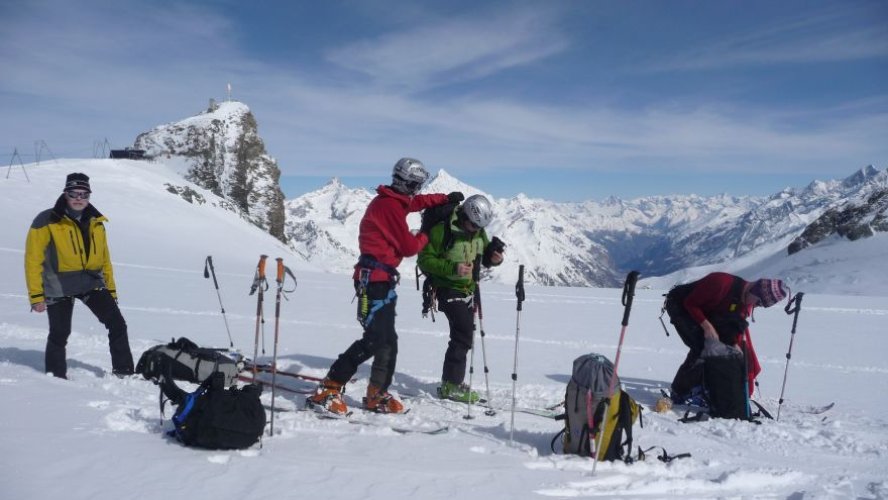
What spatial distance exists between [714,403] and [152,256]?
25381 millimetres

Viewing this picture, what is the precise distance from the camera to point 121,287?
1733 centimetres

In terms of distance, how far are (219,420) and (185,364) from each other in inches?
117

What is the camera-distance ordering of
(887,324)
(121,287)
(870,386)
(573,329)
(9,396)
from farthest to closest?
(121,287)
(887,324)
(573,329)
(870,386)
(9,396)

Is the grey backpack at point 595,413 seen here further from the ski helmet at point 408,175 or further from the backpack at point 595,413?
the ski helmet at point 408,175

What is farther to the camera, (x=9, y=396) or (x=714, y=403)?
(x=714, y=403)

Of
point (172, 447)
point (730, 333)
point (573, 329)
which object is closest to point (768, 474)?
point (730, 333)

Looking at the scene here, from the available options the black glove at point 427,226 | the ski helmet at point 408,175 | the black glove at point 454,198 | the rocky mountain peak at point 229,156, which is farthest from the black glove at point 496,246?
the rocky mountain peak at point 229,156

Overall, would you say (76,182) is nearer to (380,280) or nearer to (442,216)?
(380,280)

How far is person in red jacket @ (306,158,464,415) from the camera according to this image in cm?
631

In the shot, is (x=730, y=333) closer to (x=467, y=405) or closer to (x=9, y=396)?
(x=467, y=405)

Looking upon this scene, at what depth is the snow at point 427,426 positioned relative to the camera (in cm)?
427

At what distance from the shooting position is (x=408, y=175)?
633 cm

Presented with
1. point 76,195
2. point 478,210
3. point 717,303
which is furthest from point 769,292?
point 76,195

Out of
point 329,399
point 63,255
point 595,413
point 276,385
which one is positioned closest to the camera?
point 595,413
